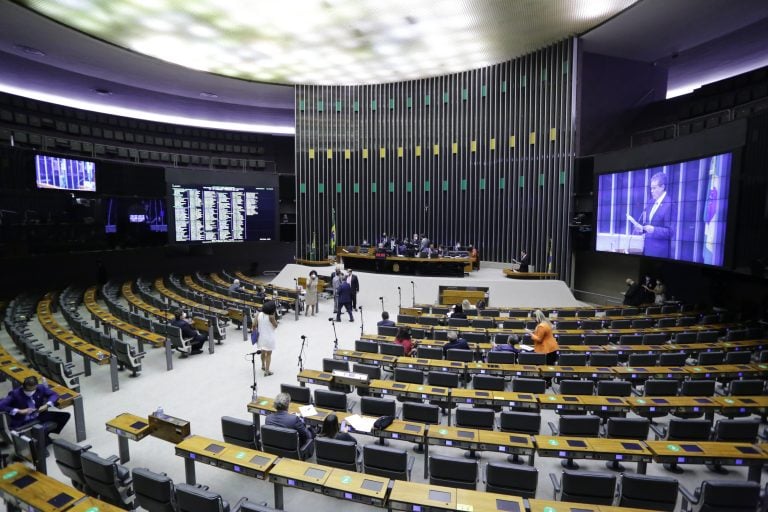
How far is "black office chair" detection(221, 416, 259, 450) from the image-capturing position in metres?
4.31

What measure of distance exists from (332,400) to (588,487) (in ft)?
9.63

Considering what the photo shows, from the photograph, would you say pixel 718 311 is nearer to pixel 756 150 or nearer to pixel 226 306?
pixel 756 150

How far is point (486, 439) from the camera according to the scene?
4129 millimetres

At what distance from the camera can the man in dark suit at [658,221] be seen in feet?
35.7

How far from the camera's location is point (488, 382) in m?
5.69

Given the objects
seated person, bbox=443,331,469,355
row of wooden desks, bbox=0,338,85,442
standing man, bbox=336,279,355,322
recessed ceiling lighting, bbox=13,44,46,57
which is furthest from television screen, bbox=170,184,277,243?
seated person, bbox=443,331,469,355

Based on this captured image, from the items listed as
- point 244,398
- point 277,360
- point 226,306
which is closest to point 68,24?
point 226,306

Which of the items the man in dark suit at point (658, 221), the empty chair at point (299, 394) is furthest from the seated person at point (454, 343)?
the man in dark suit at point (658, 221)

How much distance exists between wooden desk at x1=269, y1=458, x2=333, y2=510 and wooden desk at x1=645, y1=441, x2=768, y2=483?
3.12 metres

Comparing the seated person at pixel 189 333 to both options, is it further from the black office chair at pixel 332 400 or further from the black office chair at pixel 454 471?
the black office chair at pixel 454 471

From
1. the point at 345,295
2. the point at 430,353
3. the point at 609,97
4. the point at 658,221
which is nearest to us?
the point at 430,353

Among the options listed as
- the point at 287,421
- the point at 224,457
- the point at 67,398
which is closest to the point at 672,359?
the point at 287,421

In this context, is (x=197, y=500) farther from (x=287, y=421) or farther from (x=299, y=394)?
(x=299, y=394)

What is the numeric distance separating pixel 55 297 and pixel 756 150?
19246 mm
